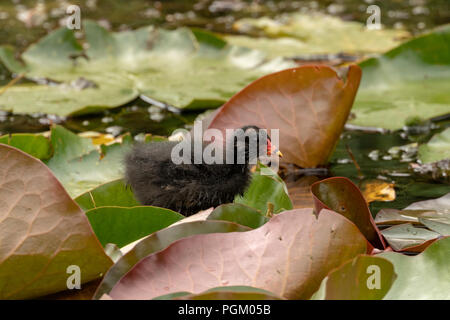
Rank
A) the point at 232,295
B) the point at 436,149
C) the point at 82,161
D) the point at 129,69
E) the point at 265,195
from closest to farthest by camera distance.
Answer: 1. the point at 232,295
2. the point at 265,195
3. the point at 82,161
4. the point at 436,149
5. the point at 129,69

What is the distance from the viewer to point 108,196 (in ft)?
5.25

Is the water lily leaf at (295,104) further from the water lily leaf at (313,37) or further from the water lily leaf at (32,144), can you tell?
the water lily leaf at (313,37)

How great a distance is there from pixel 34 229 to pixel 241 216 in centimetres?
43

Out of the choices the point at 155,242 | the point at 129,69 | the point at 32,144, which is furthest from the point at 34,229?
the point at 129,69

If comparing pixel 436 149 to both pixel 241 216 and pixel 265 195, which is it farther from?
pixel 241 216

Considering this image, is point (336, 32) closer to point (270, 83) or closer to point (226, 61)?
point (226, 61)

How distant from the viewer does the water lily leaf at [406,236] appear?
137cm

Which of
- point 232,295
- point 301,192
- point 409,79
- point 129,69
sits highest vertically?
point 129,69

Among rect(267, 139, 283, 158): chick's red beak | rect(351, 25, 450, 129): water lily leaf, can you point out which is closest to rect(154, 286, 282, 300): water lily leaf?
rect(267, 139, 283, 158): chick's red beak

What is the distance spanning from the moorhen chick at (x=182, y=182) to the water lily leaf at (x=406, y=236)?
1.37 feet

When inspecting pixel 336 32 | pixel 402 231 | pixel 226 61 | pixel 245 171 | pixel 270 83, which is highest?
pixel 336 32

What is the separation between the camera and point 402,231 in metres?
1.46
